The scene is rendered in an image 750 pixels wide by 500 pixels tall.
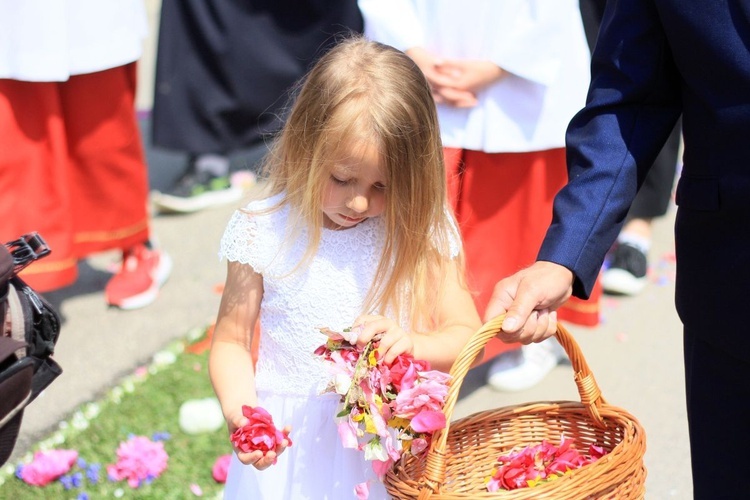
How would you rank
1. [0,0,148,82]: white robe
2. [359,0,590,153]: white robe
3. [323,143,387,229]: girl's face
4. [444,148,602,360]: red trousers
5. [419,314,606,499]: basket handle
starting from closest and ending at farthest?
[419,314,606,499]: basket handle → [323,143,387,229]: girl's face → [359,0,590,153]: white robe → [444,148,602,360]: red trousers → [0,0,148,82]: white robe

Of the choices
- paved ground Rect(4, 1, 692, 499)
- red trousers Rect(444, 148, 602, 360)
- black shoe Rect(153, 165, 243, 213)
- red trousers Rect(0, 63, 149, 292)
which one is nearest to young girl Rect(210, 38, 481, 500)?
red trousers Rect(444, 148, 602, 360)

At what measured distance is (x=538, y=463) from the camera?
1849mm

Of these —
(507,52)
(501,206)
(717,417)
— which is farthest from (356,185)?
(501,206)

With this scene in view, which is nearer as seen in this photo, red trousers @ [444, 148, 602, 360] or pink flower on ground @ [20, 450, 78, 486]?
pink flower on ground @ [20, 450, 78, 486]

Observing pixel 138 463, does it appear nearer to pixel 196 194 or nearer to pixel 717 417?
pixel 717 417

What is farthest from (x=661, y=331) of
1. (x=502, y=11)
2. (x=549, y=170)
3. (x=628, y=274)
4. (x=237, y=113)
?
(x=237, y=113)

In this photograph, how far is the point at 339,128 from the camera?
1.82 meters

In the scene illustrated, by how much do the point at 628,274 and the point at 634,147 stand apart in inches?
99.5

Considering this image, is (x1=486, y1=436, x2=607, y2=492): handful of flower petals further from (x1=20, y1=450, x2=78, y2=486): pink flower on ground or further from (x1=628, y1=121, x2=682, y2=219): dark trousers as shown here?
(x1=628, y1=121, x2=682, y2=219): dark trousers

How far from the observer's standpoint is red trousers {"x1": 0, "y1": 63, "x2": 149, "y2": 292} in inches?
127

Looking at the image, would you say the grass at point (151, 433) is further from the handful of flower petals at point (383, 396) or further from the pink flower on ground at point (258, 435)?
the handful of flower petals at point (383, 396)

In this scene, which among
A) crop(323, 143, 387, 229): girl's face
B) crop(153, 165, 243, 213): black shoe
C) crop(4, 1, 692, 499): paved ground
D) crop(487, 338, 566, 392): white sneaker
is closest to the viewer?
crop(323, 143, 387, 229): girl's face

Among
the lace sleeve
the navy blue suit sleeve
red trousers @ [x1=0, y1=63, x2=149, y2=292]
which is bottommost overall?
red trousers @ [x1=0, y1=63, x2=149, y2=292]

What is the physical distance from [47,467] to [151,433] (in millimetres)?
361
